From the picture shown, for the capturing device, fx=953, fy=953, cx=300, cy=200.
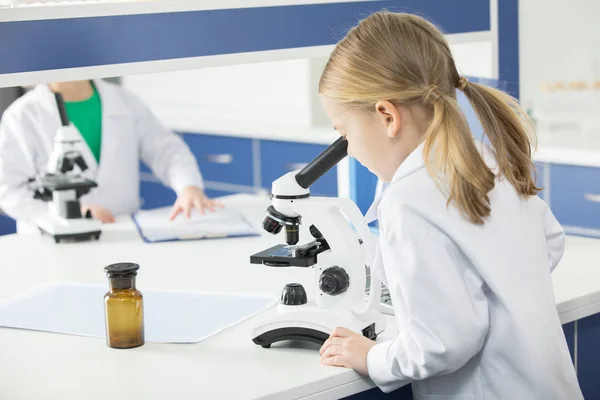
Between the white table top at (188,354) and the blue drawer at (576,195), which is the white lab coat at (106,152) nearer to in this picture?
the white table top at (188,354)

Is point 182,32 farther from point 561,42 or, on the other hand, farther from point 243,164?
point 243,164

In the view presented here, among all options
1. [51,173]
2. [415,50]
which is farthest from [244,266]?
[415,50]

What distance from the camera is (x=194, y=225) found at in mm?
2535

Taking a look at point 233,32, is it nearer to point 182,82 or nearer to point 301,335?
point 301,335

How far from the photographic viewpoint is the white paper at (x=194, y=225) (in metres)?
2.43

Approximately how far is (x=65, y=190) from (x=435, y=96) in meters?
1.35

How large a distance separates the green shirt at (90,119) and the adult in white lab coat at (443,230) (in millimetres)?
1708

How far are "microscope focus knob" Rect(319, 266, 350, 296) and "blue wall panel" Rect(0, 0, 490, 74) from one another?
62 cm

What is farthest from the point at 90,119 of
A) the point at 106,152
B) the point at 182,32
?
the point at 182,32

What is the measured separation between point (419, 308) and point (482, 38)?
1.31 m

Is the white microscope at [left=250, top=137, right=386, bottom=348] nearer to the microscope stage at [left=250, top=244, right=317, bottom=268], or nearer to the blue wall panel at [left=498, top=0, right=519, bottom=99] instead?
the microscope stage at [left=250, top=244, right=317, bottom=268]

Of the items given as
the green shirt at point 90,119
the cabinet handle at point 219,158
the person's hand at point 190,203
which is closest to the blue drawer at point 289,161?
the cabinet handle at point 219,158

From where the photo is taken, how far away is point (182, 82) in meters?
5.25

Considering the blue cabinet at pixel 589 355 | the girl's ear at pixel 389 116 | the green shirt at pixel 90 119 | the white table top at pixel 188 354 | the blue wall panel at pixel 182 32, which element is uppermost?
the blue wall panel at pixel 182 32
